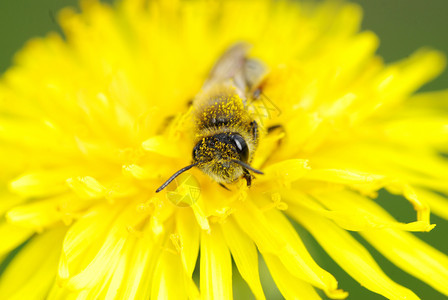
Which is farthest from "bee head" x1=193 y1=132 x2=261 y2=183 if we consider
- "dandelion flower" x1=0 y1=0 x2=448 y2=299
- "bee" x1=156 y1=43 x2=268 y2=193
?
"dandelion flower" x1=0 y1=0 x2=448 y2=299

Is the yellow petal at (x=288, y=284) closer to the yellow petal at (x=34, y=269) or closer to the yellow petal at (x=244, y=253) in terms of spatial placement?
the yellow petal at (x=244, y=253)

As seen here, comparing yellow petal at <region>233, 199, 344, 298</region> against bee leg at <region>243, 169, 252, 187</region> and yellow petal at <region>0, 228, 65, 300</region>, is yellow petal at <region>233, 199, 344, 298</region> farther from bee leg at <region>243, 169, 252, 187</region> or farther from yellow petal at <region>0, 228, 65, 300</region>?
yellow petal at <region>0, 228, 65, 300</region>

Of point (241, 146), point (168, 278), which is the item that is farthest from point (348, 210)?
point (168, 278)

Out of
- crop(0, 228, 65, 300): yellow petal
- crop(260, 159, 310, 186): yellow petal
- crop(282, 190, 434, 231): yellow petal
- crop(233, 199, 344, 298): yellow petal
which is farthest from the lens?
crop(0, 228, 65, 300): yellow petal

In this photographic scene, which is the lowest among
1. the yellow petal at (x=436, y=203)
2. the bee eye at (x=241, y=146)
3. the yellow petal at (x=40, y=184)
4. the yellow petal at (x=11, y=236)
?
the yellow petal at (x=436, y=203)

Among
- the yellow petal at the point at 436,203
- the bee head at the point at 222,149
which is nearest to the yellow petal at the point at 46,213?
the bee head at the point at 222,149

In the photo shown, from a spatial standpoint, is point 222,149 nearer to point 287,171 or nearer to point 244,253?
point 287,171

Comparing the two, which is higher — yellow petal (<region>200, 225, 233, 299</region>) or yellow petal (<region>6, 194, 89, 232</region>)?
yellow petal (<region>6, 194, 89, 232</region>)

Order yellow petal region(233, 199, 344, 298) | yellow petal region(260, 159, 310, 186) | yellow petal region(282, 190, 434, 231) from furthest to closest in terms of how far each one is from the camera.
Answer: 1. yellow petal region(260, 159, 310, 186)
2. yellow petal region(282, 190, 434, 231)
3. yellow petal region(233, 199, 344, 298)
